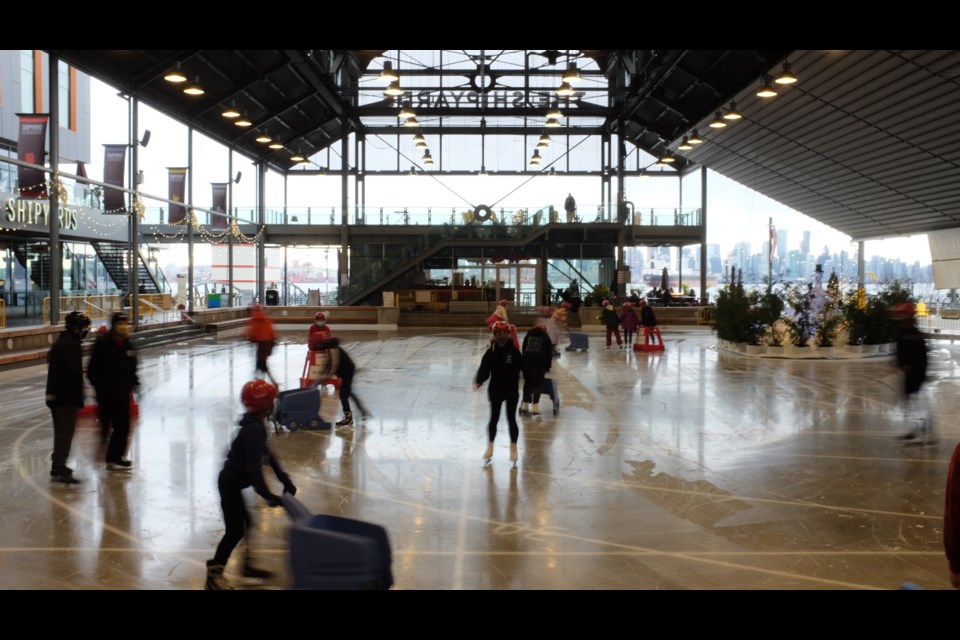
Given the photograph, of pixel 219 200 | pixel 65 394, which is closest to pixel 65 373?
pixel 65 394

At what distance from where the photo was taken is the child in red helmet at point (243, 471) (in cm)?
525

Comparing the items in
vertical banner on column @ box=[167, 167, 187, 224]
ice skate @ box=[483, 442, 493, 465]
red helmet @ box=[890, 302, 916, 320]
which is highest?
vertical banner on column @ box=[167, 167, 187, 224]

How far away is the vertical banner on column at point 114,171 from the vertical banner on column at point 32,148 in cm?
421

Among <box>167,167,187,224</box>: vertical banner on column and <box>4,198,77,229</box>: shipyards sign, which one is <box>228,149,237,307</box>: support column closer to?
<box>167,167,187,224</box>: vertical banner on column

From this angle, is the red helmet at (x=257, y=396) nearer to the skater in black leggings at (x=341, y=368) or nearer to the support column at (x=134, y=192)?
the skater in black leggings at (x=341, y=368)

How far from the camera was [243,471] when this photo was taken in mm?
5273

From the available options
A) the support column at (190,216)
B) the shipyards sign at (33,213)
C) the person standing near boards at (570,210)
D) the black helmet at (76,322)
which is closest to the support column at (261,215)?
the support column at (190,216)

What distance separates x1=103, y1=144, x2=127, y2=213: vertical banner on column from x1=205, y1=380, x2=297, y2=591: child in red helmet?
21.5m

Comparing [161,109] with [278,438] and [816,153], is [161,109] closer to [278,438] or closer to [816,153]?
[278,438]

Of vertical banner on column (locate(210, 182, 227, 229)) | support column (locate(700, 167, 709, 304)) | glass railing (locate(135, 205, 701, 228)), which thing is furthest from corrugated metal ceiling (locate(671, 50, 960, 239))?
vertical banner on column (locate(210, 182, 227, 229))

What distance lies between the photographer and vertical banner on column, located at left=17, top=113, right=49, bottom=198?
1955 cm

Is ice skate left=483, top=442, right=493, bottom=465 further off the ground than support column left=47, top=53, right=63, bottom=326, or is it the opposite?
support column left=47, top=53, right=63, bottom=326

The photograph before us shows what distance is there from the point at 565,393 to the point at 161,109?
22135mm

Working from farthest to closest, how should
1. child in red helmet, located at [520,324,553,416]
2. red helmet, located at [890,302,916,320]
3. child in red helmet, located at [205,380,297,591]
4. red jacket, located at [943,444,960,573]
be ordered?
child in red helmet, located at [520,324,553,416]
red helmet, located at [890,302,916,320]
child in red helmet, located at [205,380,297,591]
red jacket, located at [943,444,960,573]
